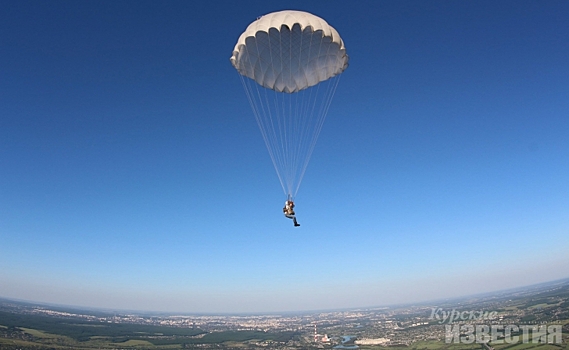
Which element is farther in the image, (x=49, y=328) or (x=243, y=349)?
(x=49, y=328)

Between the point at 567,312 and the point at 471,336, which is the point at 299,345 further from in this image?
the point at 567,312

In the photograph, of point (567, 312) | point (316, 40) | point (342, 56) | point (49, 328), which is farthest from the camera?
point (49, 328)

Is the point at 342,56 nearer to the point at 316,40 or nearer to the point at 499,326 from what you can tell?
the point at 316,40

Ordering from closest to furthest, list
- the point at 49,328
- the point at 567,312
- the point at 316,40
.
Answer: the point at 316,40, the point at 567,312, the point at 49,328

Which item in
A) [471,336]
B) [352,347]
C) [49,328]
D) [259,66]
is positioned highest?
[259,66]

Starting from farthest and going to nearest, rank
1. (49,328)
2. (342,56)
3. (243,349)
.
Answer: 1. (49,328)
2. (243,349)
3. (342,56)

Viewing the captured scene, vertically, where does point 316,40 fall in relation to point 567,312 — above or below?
above

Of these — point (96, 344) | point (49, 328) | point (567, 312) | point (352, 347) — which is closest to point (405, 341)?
point (352, 347)

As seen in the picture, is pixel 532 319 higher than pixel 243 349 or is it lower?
higher

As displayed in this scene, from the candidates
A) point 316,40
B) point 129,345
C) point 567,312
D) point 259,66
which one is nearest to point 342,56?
point 316,40
